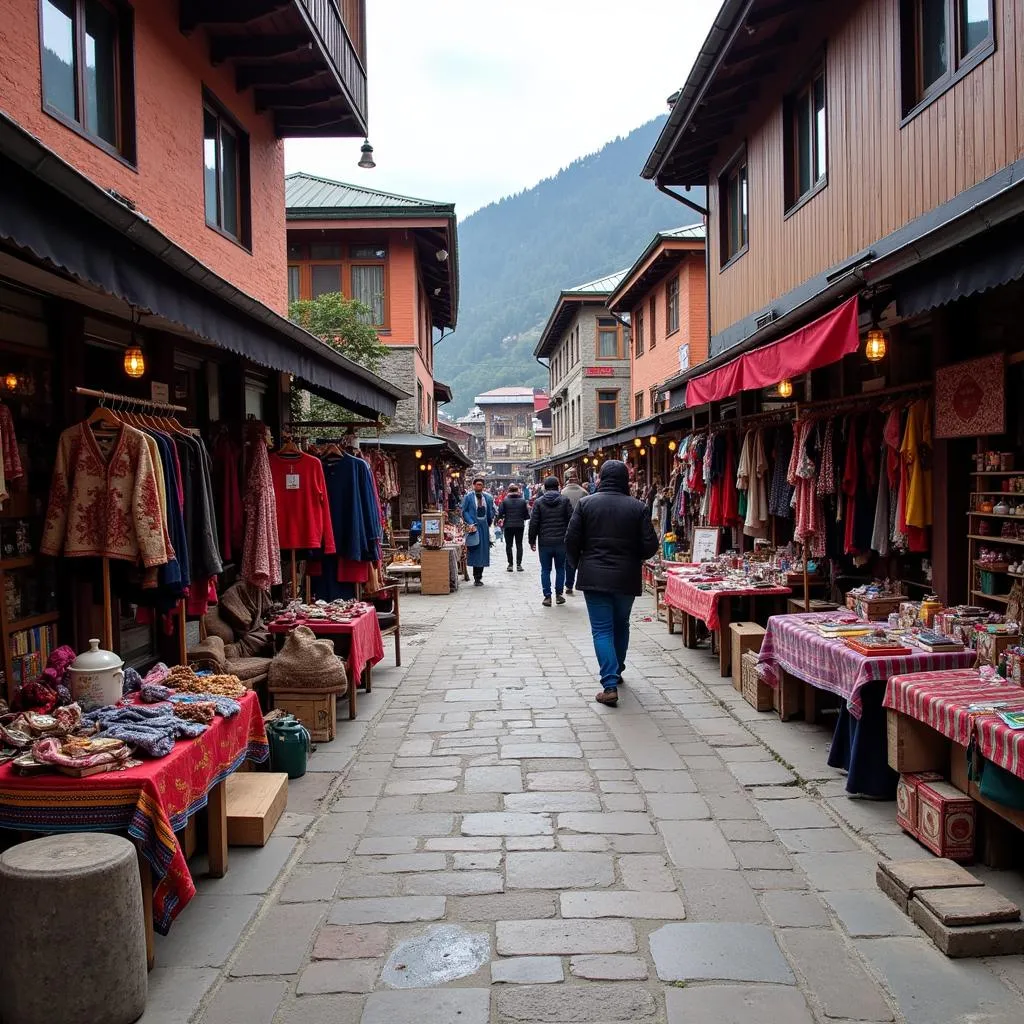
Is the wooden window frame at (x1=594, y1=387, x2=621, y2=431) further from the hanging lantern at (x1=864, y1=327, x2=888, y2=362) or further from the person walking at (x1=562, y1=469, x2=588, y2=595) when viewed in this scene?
the hanging lantern at (x1=864, y1=327, x2=888, y2=362)

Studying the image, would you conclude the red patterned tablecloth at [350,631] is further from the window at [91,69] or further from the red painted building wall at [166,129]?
the window at [91,69]

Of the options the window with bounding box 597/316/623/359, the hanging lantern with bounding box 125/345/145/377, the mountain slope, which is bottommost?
the hanging lantern with bounding box 125/345/145/377

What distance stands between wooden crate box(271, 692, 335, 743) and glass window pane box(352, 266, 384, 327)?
16729 millimetres

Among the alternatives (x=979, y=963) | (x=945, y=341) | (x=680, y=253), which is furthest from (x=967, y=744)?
(x=680, y=253)

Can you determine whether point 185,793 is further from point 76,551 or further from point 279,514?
point 279,514

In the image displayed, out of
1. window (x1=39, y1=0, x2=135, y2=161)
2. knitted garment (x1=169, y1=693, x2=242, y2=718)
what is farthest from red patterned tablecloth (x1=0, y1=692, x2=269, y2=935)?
window (x1=39, y1=0, x2=135, y2=161)

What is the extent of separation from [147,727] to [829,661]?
173 inches

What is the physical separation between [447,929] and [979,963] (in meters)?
2.23

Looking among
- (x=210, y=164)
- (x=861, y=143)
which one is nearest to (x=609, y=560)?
(x=861, y=143)

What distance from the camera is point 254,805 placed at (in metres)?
4.93

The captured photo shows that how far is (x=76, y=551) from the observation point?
4.83m

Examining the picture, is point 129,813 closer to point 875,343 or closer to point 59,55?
point 875,343

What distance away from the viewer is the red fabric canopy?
596cm

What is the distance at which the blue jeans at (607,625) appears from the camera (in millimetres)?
7953
